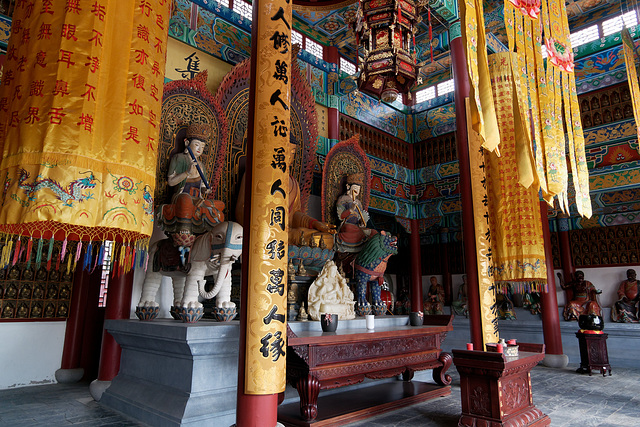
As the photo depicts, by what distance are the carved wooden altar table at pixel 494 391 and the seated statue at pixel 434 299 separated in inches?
278

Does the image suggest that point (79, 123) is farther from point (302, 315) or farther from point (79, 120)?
point (302, 315)

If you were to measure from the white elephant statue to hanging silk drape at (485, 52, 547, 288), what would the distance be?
3.49 meters

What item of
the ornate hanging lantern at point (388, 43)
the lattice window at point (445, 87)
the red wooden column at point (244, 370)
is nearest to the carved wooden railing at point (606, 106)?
the lattice window at point (445, 87)

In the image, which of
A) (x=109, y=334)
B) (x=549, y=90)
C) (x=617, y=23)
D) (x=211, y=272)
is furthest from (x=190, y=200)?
Answer: (x=617, y=23)

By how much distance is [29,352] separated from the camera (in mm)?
4723

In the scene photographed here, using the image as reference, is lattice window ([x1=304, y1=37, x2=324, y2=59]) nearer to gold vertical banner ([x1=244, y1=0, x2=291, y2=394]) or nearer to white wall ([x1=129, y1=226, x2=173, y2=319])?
white wall ([x1=129, y1=226, x2=173, y2=319])

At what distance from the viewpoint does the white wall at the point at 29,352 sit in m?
4.55

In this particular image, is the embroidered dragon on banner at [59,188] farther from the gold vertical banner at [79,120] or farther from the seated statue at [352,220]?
the seated statue at [352,220]

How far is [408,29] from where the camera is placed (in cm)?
554

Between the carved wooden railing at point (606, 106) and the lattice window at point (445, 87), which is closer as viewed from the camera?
the carved wooden railing at point (606, 106)

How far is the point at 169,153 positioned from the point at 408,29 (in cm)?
354

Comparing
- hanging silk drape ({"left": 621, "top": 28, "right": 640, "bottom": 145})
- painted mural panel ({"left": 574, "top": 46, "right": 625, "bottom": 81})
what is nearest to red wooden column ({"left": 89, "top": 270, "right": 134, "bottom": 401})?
hanging silk drape ({"left": 621, "top": 28, "right": 640, "bottom": 145})

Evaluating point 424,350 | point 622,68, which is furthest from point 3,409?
point 622,68

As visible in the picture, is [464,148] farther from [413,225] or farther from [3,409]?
[3,409]
